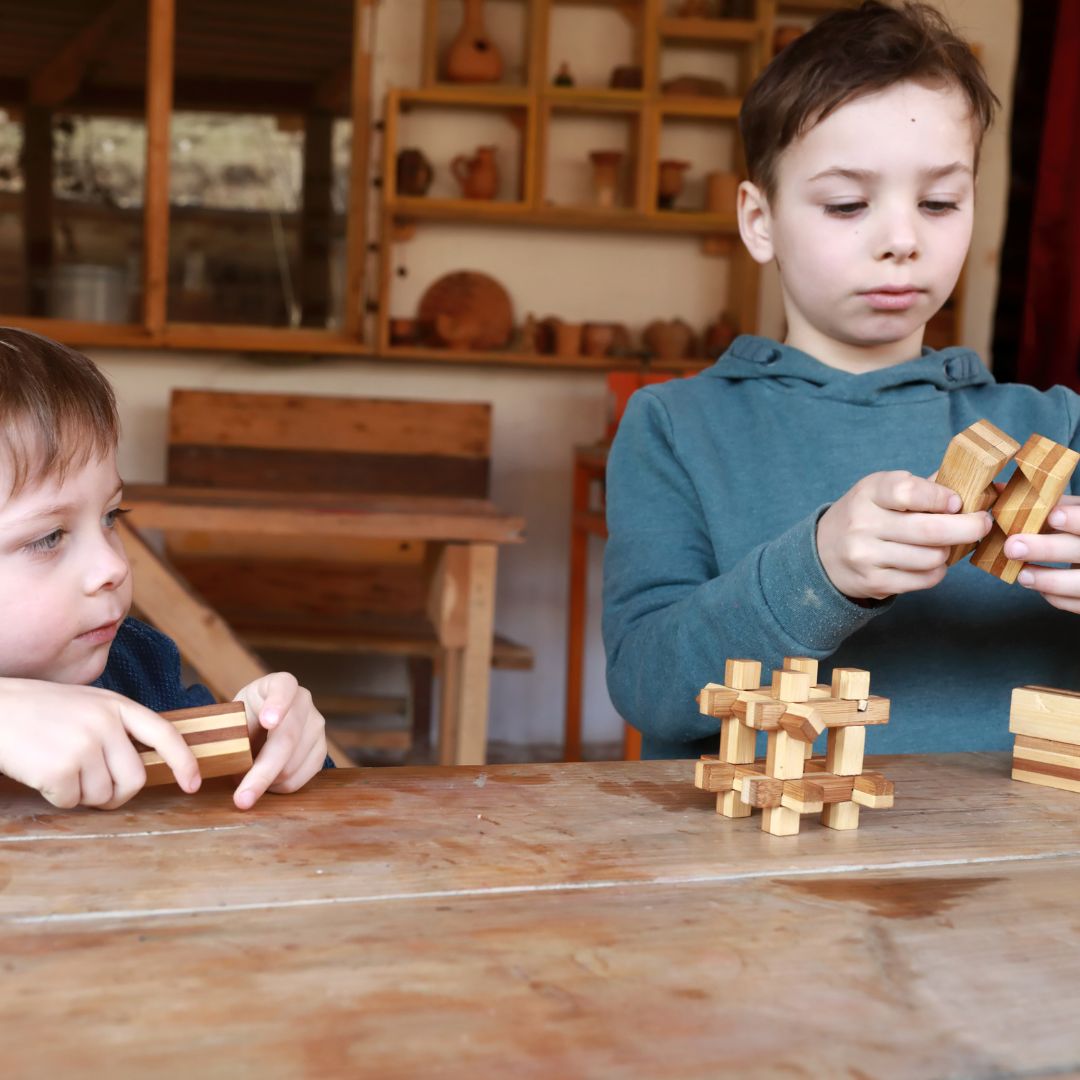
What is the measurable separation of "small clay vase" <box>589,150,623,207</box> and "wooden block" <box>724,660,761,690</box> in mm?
3295

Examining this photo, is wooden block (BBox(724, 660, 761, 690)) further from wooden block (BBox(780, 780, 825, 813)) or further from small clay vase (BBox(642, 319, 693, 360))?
small clay vase (BBox(642, 319, 693, 360))

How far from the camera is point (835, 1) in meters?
3.97

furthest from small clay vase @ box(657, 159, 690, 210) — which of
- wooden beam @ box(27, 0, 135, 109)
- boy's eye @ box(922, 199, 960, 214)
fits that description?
boy's eye @ box(922, 199, 960, 214)

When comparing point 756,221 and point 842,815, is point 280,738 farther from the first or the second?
point 756,221

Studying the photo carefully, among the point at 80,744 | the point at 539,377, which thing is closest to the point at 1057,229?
the point at 539,377

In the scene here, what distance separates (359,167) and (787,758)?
346 cm

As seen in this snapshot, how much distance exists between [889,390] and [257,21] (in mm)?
3151

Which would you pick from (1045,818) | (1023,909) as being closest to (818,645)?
(1045,818)

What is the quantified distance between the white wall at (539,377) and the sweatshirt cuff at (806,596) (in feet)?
10.4

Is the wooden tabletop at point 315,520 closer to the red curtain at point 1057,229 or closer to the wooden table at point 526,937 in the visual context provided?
the red curtain at point 1057,229

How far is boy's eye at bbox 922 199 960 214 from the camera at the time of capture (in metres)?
1.12

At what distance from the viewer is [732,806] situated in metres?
0.73

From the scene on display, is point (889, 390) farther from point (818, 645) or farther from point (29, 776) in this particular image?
point (29, 776)

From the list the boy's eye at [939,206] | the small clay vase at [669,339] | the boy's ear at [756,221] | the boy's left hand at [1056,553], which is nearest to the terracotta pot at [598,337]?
the small clay vase at [669,339]
